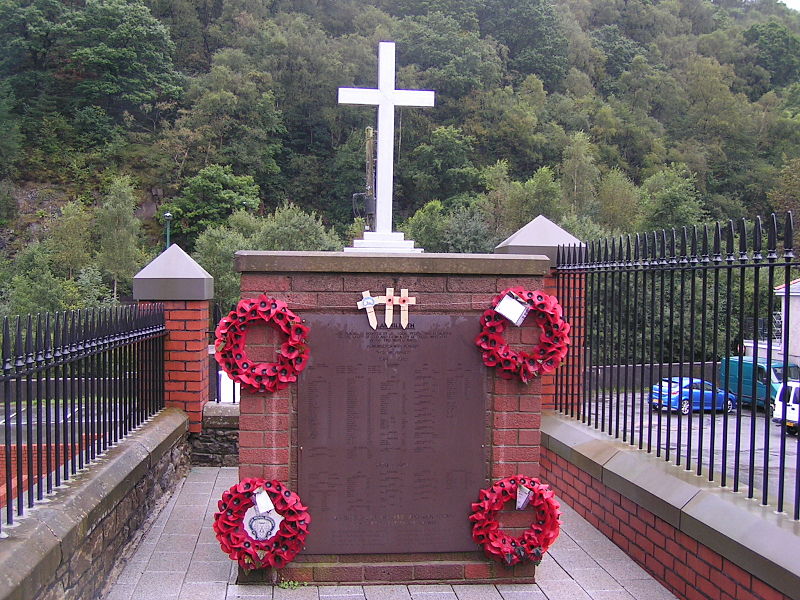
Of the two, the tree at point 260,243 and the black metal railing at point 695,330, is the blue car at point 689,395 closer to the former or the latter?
the black metal railing at point 695,330

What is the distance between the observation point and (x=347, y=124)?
208 feet

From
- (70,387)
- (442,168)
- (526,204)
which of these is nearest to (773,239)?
(70,387)

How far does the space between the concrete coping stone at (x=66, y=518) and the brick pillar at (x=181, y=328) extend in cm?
151

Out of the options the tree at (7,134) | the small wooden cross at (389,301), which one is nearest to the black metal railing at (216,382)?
the small wooden cross at (389,301)

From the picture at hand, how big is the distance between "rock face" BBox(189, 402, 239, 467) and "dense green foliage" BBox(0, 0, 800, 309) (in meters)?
27.8

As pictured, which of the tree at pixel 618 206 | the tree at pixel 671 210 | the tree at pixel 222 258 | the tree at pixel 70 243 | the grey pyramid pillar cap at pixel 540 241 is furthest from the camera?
the tree at pixel 618 206

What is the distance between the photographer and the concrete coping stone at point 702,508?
3.11m

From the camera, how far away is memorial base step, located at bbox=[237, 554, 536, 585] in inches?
169

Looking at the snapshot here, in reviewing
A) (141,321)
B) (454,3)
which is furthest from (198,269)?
(454,3)

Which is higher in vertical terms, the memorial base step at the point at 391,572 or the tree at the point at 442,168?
the tree at the point at 442,168

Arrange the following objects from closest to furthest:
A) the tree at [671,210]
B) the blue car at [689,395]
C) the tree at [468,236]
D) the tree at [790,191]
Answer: the blue car at [689,395] → the tree at [468,236] → the tree at [671,210] → the tree at [790,191]

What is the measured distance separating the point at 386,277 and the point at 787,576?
252 centimetres

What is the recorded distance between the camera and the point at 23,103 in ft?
179

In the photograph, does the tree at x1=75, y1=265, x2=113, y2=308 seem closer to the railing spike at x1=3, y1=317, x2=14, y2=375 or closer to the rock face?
the rock face
